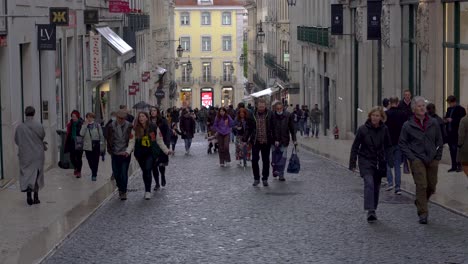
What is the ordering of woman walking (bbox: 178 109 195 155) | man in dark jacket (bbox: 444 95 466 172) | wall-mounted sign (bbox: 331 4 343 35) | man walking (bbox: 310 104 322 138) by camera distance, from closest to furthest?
1. man in dark jacket (bbox: 444 95 466 172)
2. woman walking (bbox: 178 109 195 155)
3. wall-mounted sign (bbox: 331 4 343 35)
4. man walking (bbox: 310 104 322 138)

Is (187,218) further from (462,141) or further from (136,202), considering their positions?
(462,141)

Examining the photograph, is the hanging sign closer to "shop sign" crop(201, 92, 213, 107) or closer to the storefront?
the storefront

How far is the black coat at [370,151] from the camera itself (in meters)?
15.5

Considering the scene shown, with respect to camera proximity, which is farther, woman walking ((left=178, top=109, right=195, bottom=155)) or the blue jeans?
woman walking ((left=178, top=109, right=195, bottom=155))

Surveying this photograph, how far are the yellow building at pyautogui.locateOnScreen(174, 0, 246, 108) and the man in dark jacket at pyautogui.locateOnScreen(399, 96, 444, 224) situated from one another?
102540 mm

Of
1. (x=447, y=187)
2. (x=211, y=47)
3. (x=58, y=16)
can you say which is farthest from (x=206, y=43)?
(x=447, y=187)

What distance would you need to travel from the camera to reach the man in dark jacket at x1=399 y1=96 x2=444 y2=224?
1505cm

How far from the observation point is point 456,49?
2586 centimetres

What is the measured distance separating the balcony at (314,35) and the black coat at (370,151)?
31.6m

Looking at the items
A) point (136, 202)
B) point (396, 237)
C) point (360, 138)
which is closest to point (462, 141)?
point (360, 138)

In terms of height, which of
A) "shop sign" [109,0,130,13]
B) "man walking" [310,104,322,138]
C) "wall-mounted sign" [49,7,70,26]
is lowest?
"man walking" [310,104,322,138]

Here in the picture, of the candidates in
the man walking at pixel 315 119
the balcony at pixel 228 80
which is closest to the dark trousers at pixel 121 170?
the man walking at pixel 315 119

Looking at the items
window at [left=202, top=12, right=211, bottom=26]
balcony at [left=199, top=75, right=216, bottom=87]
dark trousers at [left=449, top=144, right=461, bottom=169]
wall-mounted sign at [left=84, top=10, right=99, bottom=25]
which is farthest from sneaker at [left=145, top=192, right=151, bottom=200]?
balcony at [left=199, top=75, right=216, bottom=87]

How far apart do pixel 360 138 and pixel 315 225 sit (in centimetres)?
143
